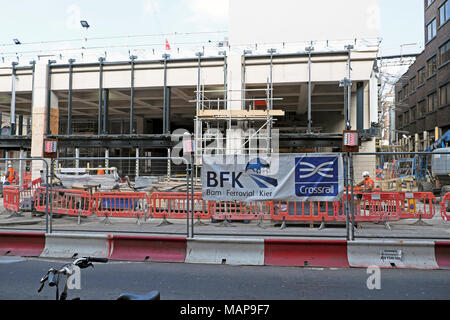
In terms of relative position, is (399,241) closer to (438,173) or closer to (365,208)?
(365,208)

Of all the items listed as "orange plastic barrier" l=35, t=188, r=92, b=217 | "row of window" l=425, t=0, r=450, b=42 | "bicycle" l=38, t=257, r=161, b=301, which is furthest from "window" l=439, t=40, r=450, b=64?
"bicycle" l=38, t=257, r=161, b=301

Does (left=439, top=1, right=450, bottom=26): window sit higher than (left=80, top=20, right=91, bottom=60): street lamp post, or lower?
higher

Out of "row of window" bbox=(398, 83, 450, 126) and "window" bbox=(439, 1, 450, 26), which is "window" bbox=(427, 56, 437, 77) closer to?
"row of window" bbox=(398, 83, 450, 126)

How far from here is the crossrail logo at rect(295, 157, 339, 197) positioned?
7.38 m

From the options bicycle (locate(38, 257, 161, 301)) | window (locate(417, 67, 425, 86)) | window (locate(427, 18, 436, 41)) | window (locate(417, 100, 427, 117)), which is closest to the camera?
bicycle (locate(38, 257, 161, 301))

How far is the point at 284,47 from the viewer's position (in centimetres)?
1942

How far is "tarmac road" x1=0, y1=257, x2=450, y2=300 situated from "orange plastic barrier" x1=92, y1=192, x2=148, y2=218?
397cm

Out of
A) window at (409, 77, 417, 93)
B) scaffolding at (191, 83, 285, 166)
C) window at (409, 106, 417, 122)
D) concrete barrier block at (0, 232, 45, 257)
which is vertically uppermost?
window at (409, 77, 417, 93)

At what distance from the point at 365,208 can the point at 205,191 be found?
4937 mm

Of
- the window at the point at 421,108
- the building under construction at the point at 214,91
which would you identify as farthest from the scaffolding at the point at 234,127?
the window at the point at 421,108

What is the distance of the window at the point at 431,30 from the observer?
114ft

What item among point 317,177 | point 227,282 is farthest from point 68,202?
point 317,177

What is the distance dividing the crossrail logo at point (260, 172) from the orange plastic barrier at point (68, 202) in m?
5.62
